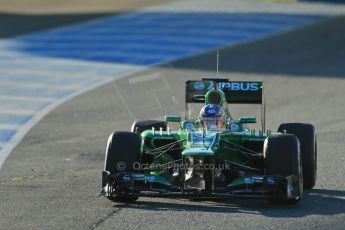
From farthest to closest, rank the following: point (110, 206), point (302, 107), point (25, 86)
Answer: point (25, 86) → point (302, 107) → point (110, 206)

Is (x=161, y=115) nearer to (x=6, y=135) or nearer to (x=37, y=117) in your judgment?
(x=37, y=117)

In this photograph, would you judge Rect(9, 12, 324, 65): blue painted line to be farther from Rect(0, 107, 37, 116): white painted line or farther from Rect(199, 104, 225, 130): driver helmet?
Rect(199, 104, 225, 130): driver helmet

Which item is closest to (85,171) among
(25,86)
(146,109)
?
(146,109)

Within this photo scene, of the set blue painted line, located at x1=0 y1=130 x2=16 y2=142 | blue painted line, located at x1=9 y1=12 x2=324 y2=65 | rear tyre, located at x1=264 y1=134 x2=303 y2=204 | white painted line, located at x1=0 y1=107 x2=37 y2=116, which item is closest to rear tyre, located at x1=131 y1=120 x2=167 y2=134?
rear tyre, located at x1=264 y1=134 x2=303 y2=204

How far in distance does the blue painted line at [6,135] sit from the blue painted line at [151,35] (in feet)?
26.5

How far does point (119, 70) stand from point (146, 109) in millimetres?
4718

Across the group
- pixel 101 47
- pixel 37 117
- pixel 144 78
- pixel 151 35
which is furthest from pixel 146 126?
pixel 151 35

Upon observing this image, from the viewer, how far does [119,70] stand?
2617 cm

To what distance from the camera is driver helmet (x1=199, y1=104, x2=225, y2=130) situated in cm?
1344

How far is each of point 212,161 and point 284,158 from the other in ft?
2.87

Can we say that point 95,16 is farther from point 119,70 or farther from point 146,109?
point 146,109

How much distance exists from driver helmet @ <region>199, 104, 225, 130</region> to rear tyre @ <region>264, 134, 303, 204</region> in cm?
102

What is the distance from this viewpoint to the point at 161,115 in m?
21.0

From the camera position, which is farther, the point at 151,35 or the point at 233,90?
the point at 151,35
